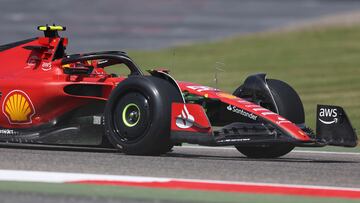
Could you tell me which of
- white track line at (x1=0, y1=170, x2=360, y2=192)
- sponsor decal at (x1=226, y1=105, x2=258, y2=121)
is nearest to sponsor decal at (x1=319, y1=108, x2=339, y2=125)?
sponsor decal at (x1=226, y1=105, x2=258, y2=121)

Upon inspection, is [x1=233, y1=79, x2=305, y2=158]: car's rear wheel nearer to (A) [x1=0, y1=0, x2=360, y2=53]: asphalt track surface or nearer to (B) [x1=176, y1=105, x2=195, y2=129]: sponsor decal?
(B) [x1=176, y1=105, x2=195, y2=129]: sponsor decal

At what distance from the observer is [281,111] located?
412 inches

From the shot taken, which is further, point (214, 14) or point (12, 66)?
point (214, 14)

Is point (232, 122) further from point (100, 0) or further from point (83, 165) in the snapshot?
point (100, 0)

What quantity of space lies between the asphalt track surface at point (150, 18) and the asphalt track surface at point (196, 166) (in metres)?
21.7

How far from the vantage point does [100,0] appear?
48.4 metres

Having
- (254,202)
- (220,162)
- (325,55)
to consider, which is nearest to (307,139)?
(220,162)

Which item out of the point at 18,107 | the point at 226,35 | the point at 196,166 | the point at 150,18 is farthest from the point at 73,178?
the point at 150,18

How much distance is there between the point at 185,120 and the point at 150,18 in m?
32.3

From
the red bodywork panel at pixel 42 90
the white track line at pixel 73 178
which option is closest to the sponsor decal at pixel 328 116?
the red bodywork panel at pixel 42 90

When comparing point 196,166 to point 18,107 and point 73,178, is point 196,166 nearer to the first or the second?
point 73,178

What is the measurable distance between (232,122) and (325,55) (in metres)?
18.7

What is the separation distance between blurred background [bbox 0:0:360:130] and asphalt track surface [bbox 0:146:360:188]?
526cm

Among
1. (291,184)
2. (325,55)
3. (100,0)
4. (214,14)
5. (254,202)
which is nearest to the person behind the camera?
(254,202)
